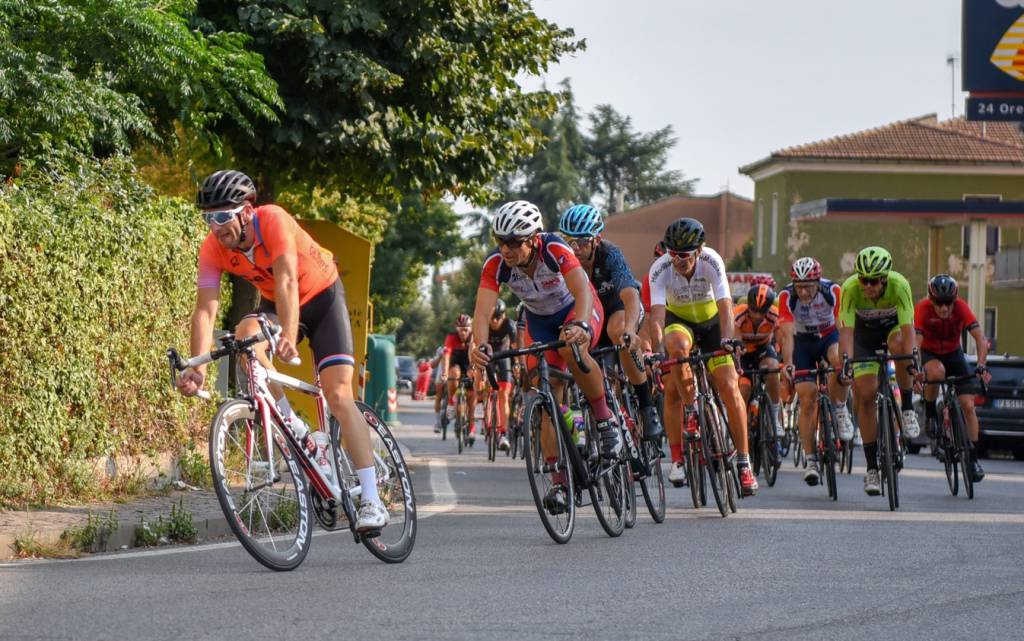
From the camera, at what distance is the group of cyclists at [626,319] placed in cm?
818

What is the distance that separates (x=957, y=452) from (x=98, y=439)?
287 inches

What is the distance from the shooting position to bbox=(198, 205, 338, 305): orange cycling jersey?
813 centimetres

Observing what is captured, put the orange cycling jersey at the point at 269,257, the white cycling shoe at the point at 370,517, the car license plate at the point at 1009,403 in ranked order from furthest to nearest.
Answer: the car license plate at the point at 1009,403, the white cycling shoe at the point at 370,517, the orange cycling jersey at the point at 269,257

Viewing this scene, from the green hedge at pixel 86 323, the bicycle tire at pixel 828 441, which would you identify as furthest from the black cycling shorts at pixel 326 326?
the bicycle tire at pixel 828 441

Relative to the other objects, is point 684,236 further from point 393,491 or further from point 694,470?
point 393,491

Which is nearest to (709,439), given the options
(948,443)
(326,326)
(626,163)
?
(326,326)

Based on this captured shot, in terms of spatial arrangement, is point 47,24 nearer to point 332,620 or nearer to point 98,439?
point 98,439

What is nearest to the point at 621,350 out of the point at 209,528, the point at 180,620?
the point at 209,528

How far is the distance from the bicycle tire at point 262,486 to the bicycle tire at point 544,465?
1831 mm

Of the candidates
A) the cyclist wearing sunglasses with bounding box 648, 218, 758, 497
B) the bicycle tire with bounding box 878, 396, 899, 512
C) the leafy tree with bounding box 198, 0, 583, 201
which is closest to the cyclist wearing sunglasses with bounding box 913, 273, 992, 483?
the bicycle tire with bounding box 878, 396, 899, 512

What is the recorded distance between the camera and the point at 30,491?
1070 centimetres

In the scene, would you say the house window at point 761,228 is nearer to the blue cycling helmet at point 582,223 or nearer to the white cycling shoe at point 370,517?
the blue cycling helmet at point 582,223

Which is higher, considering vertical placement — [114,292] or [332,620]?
[114,292]

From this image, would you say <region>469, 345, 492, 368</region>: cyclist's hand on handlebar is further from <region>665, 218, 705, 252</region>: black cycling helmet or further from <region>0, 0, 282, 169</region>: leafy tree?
<region>0, 0, 282, 169</region>: leafy tree
